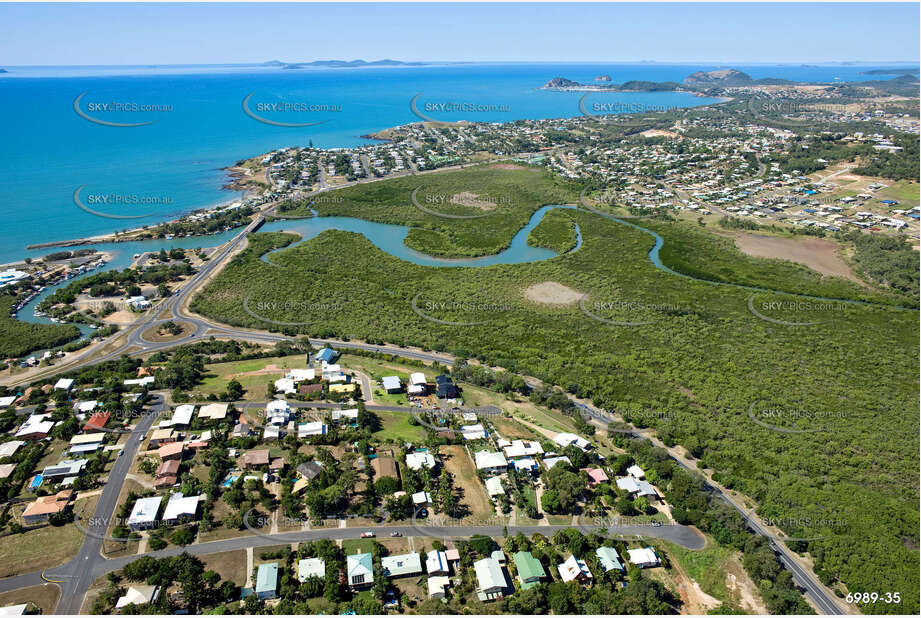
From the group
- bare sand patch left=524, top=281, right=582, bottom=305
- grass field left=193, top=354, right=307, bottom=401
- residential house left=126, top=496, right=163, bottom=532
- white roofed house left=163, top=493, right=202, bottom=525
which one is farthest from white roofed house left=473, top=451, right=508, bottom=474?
bare sand patch left=524, top=281, right=582, bottom=305

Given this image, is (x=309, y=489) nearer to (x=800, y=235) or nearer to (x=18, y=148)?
(x=800, y=235)

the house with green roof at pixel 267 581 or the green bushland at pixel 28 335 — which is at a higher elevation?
the green bushland at pixel 28 335

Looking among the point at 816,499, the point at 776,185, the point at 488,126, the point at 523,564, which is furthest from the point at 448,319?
the point at 488,126
